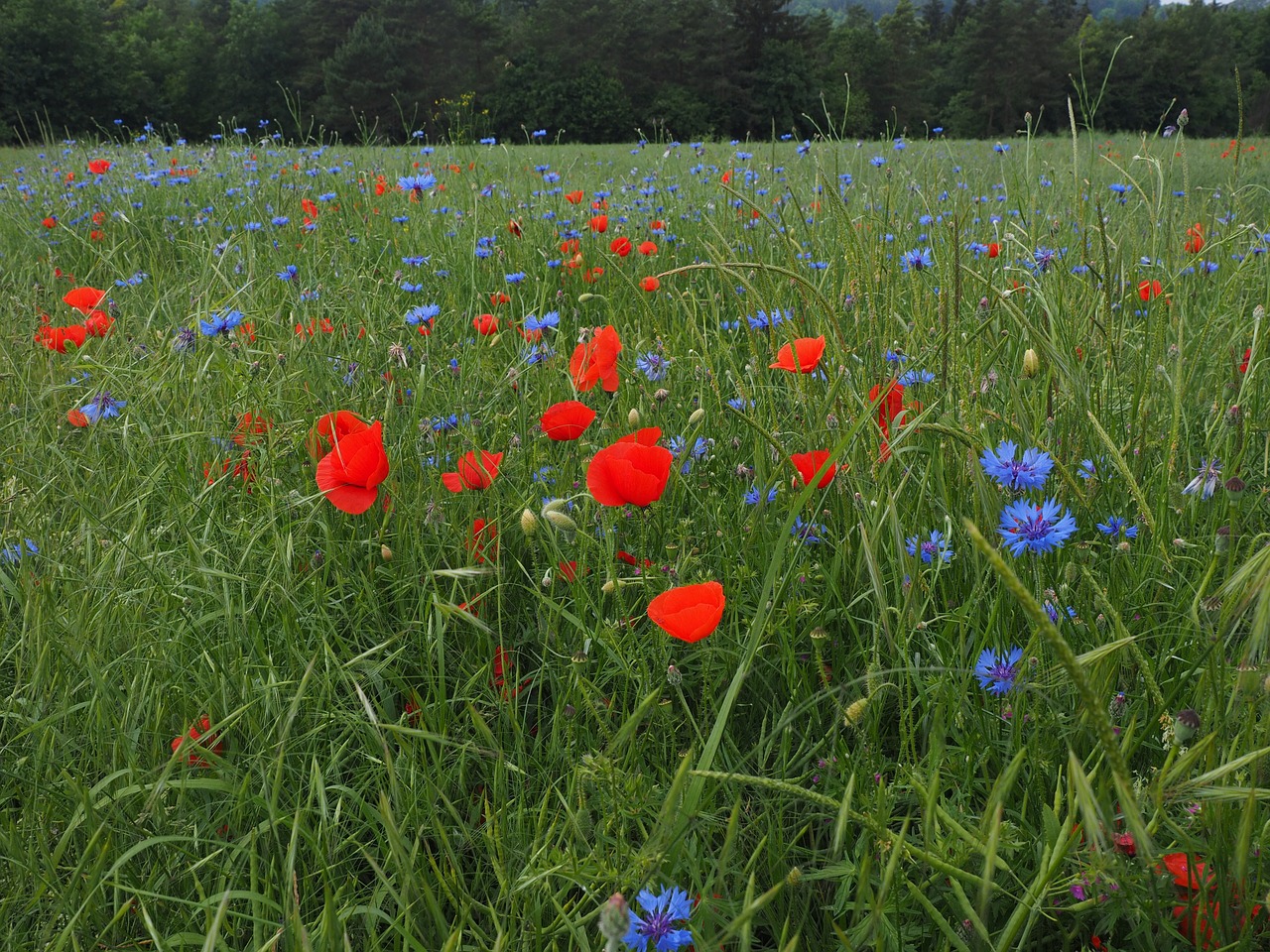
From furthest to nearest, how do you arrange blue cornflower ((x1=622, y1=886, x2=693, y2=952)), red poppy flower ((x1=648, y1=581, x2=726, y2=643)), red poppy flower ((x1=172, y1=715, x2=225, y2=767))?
1. red poppy flower ((x1=172, y1=715, x2=225, y2=767))
2. red poppy flower ((x1=648, y1=581, x2=726, y2=643))
3. blue cornflower ((x1=622, y1=886, x2=693, y2=952))

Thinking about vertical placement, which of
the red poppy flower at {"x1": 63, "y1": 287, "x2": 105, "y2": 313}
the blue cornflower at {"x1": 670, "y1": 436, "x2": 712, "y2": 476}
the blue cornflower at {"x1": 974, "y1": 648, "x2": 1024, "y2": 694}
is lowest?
the blue cornflower at {"x1": 974, "y1": 648, "x2": 1024, "y2": 694}

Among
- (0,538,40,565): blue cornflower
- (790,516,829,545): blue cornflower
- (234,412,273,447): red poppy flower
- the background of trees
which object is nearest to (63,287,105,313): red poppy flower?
(234,412,273,447): red poppy flower

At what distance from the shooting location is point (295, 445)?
1517 millimetres

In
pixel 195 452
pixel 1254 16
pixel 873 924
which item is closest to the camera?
pixel 873 924

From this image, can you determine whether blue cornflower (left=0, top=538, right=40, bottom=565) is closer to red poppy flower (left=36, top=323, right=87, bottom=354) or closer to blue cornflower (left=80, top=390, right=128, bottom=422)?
blue cornflower (left=80, top=390, right=128, bottom=422)

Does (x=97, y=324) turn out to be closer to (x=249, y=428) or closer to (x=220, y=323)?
(x=220, y=323)

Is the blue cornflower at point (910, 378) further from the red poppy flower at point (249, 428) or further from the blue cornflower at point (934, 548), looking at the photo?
the red poppy flower at point (249, 428)

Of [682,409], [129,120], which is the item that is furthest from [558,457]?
[129,120]

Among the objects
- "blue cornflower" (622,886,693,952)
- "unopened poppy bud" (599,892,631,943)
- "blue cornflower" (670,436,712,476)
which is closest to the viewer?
"unopened poppy bud" (599,892,631,943)

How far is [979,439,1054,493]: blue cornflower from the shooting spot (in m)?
0.98

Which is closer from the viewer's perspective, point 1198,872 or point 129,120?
point 1198,872

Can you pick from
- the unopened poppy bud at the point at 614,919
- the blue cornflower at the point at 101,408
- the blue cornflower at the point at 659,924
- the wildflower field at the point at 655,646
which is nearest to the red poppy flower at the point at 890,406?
the wildflower field at the point at 655,646

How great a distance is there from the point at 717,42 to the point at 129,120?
1965cm

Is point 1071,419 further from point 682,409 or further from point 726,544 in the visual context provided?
point 682,409
